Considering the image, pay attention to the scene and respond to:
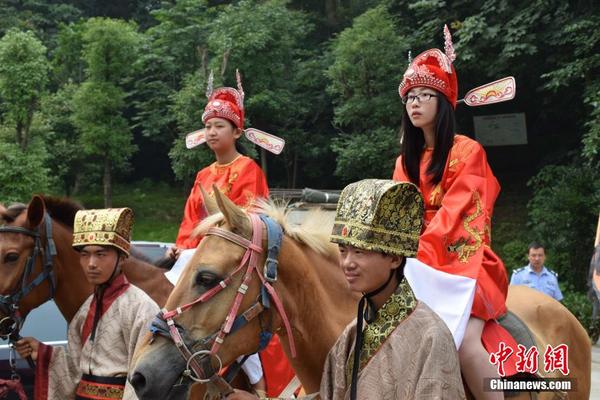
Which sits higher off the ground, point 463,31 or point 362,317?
point 463,31

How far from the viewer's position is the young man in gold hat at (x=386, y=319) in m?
2.31

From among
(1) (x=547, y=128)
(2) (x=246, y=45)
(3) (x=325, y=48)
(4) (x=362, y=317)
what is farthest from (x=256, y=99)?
(4) (x=362, y=317)

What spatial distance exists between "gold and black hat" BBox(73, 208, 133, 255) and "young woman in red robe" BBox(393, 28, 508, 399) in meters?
1.56

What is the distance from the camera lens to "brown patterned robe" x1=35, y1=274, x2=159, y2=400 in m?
3.87

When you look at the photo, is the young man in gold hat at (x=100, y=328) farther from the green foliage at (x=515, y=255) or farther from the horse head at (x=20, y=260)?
the green foliage at (x=515, y=255)

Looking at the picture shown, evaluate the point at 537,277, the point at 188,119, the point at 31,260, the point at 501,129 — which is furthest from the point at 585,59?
the point at 31,260

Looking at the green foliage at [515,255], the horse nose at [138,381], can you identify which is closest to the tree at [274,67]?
the green foliage at [515,255]

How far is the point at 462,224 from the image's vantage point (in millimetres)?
3416

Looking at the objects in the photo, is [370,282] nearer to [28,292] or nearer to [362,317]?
[362,317]

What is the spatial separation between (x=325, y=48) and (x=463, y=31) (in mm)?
8260

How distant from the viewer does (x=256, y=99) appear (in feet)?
69.7

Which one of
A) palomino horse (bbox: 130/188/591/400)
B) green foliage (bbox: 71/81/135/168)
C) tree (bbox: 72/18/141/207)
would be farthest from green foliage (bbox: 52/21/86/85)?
palomino horse (bbox: 130/188/591/400)

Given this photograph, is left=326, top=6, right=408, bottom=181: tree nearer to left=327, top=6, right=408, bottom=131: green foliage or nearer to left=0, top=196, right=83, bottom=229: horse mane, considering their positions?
left=327, top=6, right=408, bottom=131: green foliage

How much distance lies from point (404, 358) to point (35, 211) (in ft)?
9.19
